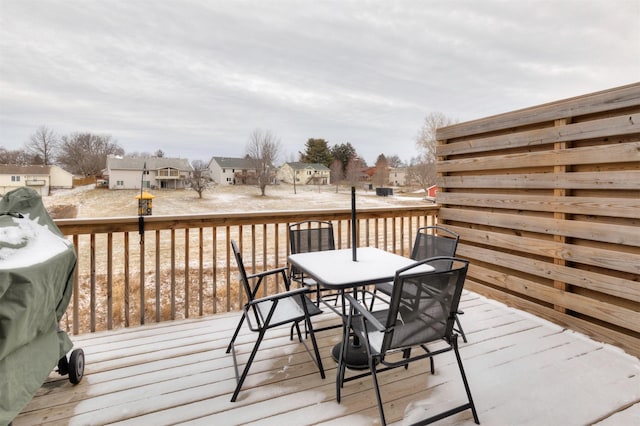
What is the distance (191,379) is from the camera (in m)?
2.07

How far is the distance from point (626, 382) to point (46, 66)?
7.17 m

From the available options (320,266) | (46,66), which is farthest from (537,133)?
(46,66)

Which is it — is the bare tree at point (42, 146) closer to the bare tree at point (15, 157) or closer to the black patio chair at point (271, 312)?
the bare tree at point (15, 157)

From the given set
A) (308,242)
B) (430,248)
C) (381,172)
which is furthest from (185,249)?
(381,172)

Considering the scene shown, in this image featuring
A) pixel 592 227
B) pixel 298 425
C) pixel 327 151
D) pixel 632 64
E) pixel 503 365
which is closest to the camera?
pixel 298 425

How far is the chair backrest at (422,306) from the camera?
4.90 ft

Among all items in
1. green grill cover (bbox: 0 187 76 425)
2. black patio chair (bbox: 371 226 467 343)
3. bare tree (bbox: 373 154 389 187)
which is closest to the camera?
green grill cover (bbox: 0 187 76 425)

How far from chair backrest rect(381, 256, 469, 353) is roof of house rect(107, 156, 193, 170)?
4.97 metres

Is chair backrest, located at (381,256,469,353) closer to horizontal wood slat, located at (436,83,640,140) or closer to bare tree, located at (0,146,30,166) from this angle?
horizontal wood slat, located at (436,83,640,140)

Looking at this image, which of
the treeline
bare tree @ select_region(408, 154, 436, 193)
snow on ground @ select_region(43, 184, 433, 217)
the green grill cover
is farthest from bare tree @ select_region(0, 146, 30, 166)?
bare tree @ select_region(408, 154, 436, 193)

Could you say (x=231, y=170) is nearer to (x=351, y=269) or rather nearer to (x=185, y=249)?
(x=185, y=249)

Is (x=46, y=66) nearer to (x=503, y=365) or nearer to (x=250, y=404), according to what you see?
(x=250, y=404)

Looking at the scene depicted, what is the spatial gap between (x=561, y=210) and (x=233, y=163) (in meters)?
5.25

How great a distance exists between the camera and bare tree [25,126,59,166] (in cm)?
343
